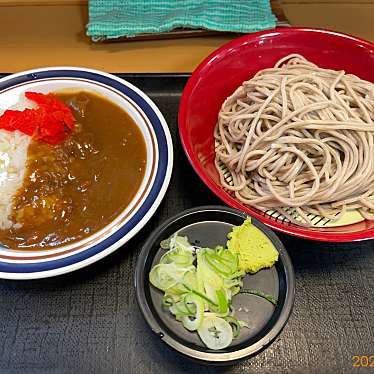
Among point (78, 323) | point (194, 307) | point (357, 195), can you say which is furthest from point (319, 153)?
point (78, 323)

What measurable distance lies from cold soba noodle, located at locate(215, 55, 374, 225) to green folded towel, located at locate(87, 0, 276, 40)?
863 millimetres

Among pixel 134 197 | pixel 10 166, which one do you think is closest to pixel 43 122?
pixel 10 166

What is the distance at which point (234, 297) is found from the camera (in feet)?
4.67

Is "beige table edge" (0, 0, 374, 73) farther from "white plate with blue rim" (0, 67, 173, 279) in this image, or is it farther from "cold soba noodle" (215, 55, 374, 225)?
"cold soba noodle" (215, 55, 374, 225)

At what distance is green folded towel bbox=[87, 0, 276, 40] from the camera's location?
8.48ft

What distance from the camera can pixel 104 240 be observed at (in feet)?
5.13

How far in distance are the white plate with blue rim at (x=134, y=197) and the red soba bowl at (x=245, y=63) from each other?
6.9 inches

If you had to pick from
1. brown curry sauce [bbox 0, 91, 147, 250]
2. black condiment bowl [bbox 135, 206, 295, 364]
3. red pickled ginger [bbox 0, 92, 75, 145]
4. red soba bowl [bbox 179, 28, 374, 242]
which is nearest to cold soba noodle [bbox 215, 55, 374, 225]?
red soba bowl [bbox 179, 28, 374, 242]

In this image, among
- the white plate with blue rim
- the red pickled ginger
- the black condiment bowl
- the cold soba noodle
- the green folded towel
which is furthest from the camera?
the green folded towel

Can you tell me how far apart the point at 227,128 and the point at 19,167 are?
100cm

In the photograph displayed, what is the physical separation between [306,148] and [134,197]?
79 centimetres

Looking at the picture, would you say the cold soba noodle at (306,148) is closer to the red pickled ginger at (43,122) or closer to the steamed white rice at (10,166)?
the red pickled ginger at (43,122)

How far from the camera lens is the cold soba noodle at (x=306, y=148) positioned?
5.78ft

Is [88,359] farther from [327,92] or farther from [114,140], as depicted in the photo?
[327,92]
